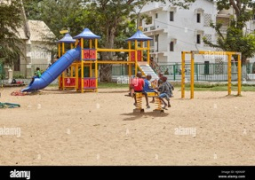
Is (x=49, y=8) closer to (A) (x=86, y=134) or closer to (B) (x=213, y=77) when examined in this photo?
(B) (x=213, y=77)

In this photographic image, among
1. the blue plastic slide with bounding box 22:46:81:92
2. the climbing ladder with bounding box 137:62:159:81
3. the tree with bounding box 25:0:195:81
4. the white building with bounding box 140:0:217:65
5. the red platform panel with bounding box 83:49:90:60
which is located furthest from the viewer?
the white building with bounding box 140:0:217:65

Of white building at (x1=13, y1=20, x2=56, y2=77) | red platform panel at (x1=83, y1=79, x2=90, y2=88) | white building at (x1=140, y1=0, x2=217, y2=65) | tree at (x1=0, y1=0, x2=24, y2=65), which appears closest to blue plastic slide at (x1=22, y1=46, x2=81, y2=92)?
red platform panel at (x1=83, y1=79, x2=90, y2=88)

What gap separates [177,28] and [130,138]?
46.0 m

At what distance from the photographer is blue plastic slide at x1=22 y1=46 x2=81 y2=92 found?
2375 cm

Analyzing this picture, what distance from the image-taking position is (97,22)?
126 ft

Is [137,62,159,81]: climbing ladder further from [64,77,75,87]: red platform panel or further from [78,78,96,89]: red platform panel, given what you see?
[64,77,75,87]: red platform panel

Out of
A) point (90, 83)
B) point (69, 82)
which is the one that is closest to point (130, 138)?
point (90, 83)

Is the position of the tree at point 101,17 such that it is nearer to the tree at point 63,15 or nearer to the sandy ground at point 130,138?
the tree at point 63,15

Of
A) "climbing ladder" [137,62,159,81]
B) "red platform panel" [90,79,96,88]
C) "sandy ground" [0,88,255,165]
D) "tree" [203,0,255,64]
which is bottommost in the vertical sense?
"sandy ground" [0,88,255,165]

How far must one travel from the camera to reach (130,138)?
895 cm

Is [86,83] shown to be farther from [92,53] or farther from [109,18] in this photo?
[109,18]

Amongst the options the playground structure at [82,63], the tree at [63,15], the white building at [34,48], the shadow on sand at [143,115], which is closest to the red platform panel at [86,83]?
the playground structure at [82,63]

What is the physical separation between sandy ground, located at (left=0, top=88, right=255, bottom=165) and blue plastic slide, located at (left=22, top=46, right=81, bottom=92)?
33.5 feet

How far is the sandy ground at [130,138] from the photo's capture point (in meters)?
6.99
